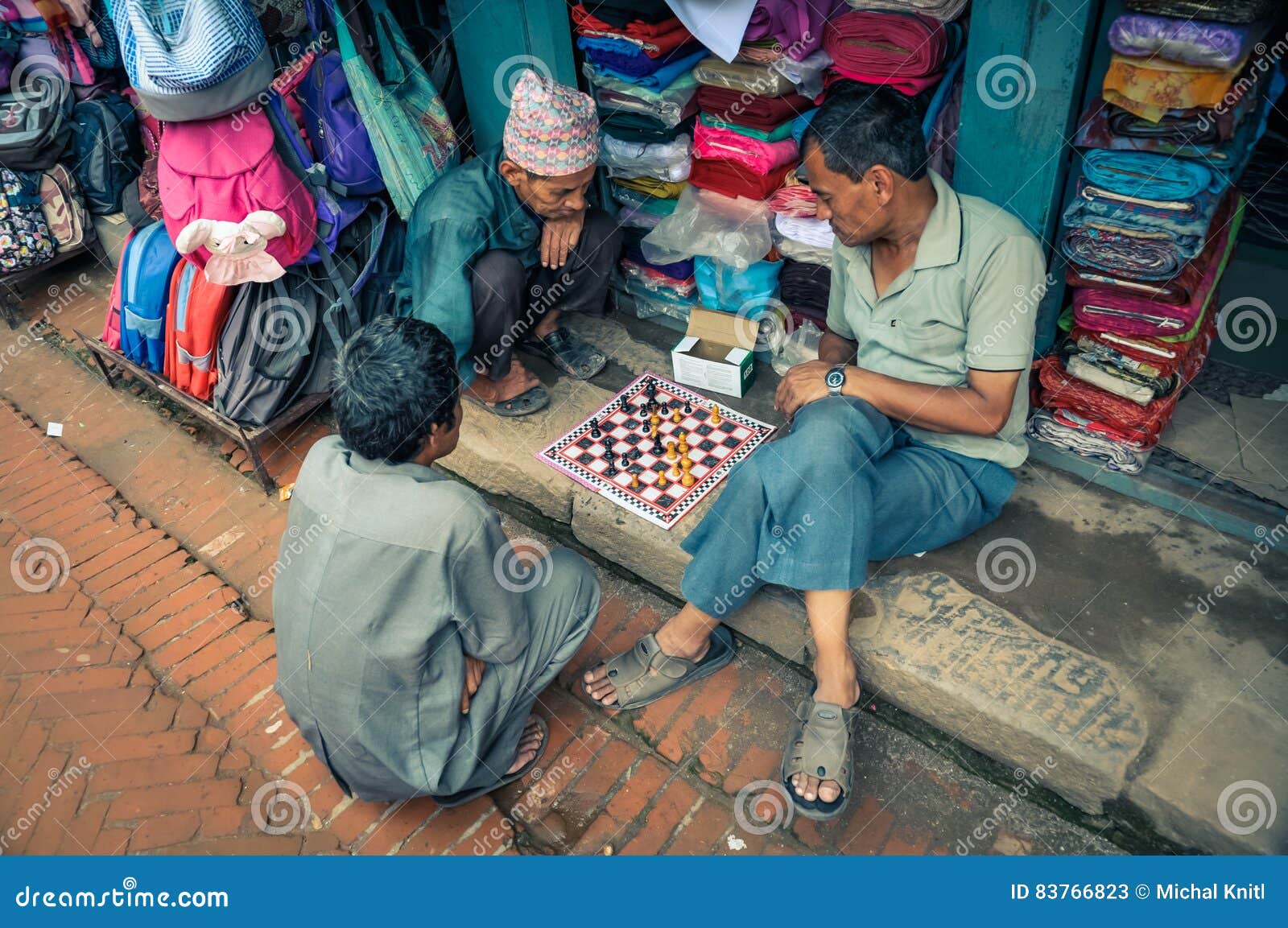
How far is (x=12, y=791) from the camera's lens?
9.36ft

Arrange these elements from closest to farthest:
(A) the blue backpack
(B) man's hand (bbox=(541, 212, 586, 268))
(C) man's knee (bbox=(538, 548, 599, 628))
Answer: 1. (C) man's knee (bbox=(538, 548, 599, 628))
2. (B) man's hand (bbox=(541, 212, 586, 268))
3. (A) the blue backpack

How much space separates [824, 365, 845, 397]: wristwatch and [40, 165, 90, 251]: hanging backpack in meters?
4.34

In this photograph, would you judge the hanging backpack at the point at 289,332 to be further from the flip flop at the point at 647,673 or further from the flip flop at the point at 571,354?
the flip flop at the point at 647,673

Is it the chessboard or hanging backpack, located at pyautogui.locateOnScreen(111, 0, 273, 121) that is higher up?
hanging backpack, located at pyautogui.locateOnScreen(111, 0, 273, 121)

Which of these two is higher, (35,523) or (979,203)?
(979,203)

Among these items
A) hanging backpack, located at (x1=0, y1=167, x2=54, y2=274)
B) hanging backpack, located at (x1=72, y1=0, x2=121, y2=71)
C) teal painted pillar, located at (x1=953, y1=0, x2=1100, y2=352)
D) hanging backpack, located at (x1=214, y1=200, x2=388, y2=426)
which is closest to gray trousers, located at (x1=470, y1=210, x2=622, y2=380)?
hanging backpack, located at (x1=214, y1=200, x2=388, y2=426)

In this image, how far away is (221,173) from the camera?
3.65m

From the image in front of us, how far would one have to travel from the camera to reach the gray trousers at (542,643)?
2656 millimetres

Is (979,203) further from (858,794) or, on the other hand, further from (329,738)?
(329,738)

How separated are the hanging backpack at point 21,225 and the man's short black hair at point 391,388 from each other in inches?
147

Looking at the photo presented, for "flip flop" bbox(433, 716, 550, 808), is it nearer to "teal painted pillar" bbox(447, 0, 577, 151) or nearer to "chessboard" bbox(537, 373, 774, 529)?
"chessboard" bbox(537, 373, 774, 529)

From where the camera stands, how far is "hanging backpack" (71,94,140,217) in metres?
4.84

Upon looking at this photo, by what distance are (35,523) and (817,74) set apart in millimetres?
3592

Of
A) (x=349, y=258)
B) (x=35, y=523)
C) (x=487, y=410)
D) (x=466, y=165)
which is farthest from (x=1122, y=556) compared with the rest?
(x=35, y=523)
